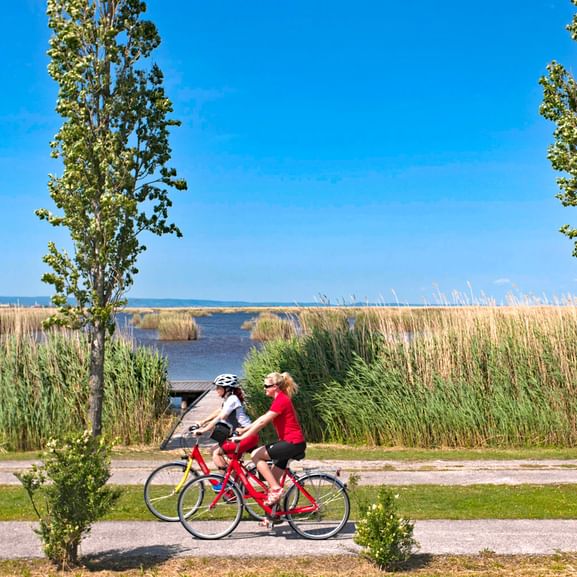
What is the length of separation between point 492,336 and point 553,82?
5.87m

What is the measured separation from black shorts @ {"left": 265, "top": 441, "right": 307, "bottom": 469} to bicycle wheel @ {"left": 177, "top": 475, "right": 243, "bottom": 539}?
50 cm

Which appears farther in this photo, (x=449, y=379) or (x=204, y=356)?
(x=204, y=356)

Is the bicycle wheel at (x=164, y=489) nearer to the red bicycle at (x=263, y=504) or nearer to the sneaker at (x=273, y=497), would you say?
the red bicycle at (x=263, y=504)

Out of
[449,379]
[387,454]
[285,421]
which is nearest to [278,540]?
[285,421]

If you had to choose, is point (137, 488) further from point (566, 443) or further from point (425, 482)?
point (566, 443)

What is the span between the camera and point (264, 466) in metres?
7.64

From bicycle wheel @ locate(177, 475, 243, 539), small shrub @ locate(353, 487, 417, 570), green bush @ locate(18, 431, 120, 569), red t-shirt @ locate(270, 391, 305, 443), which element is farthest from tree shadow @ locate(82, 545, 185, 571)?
small shrub @ locate(353, 487, 417, 570)

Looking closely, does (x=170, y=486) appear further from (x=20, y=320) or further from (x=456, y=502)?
(x=20, y=320)

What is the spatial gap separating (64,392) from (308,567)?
397 inches

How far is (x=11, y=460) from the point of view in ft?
43.2

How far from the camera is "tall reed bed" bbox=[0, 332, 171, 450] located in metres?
15.1

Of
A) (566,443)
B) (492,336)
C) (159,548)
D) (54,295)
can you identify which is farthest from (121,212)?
(566,443)

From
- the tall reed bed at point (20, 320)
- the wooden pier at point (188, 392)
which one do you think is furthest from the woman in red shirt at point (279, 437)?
the wooden pier at point (188, 392)

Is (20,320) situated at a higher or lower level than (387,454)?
higher
